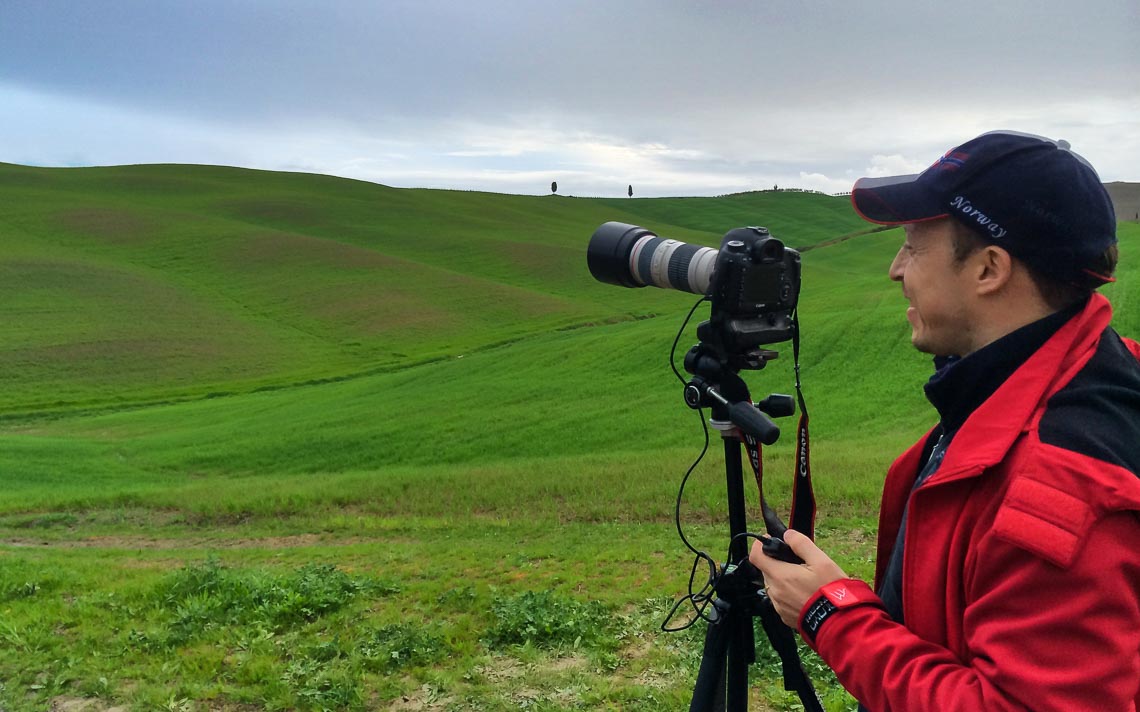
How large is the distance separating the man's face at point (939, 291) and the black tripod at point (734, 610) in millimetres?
638

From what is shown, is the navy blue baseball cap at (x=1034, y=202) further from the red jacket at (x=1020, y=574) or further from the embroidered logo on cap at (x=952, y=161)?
the red jacket at (x=1020, y=574)

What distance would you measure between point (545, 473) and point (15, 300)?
3441 centimetres

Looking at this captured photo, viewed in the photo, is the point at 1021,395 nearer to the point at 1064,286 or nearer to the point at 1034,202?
the point at 1064,286

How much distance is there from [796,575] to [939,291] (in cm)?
69

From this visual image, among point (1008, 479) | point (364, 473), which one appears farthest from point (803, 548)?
point (364, 473)

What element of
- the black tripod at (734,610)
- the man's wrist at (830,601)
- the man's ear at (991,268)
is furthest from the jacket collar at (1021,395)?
the black tripod at (734,610)

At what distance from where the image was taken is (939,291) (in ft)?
5.65

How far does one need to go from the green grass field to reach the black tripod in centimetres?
147

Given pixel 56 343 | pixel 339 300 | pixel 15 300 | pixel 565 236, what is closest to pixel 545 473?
pixel 56 343

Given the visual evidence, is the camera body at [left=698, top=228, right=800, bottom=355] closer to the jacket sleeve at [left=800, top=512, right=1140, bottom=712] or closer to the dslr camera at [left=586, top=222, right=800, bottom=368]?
the dslr camera at [left=586, top=222, right=800, bottom=368]

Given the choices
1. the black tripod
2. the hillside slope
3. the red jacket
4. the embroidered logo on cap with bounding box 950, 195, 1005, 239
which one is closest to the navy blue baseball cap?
the embroidered logo on cap with bounding box 950, 195, 1005, 239

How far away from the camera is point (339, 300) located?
40250 millimetres

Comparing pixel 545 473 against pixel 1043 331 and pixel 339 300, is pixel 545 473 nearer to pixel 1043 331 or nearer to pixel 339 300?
pixel 1043 331

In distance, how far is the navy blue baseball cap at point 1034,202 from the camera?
155 cm
